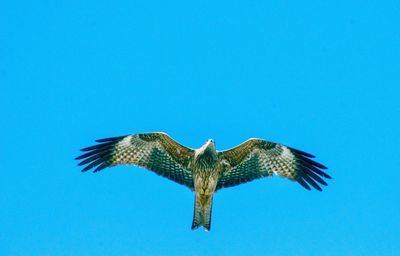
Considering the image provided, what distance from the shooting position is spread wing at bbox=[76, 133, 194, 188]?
35.3 feet

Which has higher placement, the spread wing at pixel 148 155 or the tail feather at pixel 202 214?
the spread wing at pixel 148 155

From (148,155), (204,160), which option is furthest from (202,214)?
(148,155)

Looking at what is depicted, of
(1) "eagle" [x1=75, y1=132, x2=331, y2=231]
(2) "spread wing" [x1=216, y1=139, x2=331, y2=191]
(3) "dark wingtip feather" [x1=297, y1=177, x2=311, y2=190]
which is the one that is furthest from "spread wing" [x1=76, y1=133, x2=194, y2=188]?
(3) "dark wingtip feather" [x1=297, y1=177, x2=311, y2=190]

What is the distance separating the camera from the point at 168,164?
35.9 feet

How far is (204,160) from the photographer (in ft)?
34.5

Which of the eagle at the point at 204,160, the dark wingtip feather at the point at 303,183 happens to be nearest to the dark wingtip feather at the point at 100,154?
the eagle at the point at 204,160

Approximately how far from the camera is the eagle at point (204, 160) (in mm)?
10602

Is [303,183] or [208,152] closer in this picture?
[208,152]

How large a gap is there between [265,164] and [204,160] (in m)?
1.36

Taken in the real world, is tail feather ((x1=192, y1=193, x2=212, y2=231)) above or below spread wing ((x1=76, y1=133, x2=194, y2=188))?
below

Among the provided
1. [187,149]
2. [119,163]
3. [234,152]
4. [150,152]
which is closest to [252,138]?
[234,152]

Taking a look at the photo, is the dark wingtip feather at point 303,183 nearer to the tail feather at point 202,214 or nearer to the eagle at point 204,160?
the eagle at point 204,160

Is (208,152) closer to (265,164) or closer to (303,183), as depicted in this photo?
(265,164)

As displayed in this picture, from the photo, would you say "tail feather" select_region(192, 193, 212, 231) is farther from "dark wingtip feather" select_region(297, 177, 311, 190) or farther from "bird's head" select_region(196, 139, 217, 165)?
"dark wingtip feather" select_region(297, 177, 311, 190)
